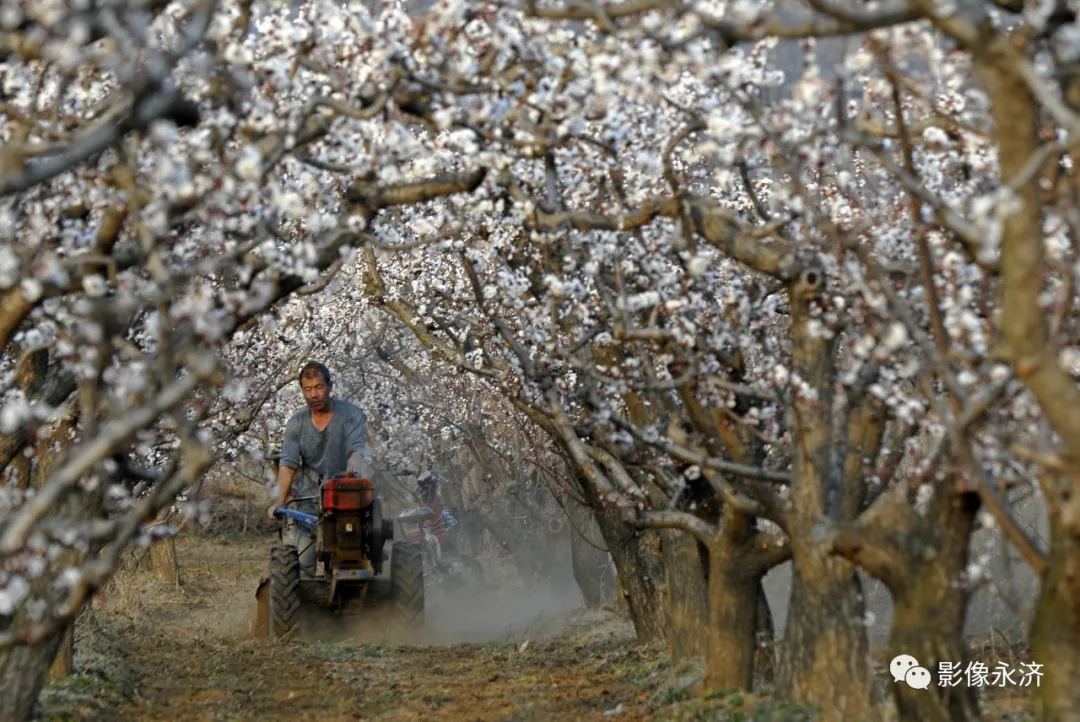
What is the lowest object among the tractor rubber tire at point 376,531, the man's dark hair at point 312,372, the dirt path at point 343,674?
the dirt path at point 343,674

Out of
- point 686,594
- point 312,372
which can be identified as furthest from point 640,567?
point 312,372

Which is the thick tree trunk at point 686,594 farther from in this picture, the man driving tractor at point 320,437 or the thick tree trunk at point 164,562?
the thick tree trunk at point 164,562

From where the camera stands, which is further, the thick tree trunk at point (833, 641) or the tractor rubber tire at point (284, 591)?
the tractor rubber tire at point (284, 591)

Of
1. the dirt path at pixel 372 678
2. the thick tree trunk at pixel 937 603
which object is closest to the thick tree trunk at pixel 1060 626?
the thick tree trunk at pixel 937 603

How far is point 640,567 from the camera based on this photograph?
1352 centimetres

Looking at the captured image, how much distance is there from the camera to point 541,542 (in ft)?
96.2

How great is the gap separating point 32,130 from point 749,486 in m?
4.78

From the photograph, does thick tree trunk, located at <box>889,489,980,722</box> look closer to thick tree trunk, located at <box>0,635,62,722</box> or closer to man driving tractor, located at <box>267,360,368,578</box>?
thick tree trunk, located at <box>0,635,62,722</box>

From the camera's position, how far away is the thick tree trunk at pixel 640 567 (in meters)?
13.4

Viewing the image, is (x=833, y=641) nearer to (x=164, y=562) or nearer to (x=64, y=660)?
(x=64, y=660)

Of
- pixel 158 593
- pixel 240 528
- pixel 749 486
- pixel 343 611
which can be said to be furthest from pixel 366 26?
pixel 240 528

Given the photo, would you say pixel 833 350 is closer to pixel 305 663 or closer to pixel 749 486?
pixel 749 486

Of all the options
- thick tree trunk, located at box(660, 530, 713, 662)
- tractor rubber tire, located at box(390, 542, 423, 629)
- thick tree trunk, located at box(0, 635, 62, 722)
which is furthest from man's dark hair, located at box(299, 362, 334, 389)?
thick tree trunk, located at box(0, 635, 62, 722)

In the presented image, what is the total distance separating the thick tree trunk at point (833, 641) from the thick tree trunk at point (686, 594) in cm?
236
